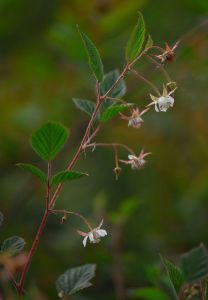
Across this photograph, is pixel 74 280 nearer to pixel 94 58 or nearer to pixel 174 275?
pixel 174 275

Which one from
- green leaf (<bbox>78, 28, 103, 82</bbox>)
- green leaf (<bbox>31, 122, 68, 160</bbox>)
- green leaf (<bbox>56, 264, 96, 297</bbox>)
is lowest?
green leaf (<bbox>56, 264, 96, 297</bbox>)

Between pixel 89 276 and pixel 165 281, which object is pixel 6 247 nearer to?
pixel 89 276

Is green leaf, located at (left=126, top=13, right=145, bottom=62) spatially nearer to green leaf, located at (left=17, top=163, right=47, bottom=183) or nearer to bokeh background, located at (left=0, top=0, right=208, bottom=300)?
green leaf, located at (left=17, top=163, right=47, bottom=183)

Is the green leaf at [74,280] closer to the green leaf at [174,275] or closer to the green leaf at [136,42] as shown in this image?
the green leaf at [174,275]

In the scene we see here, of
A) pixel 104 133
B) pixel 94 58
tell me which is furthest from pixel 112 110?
pixel 104 133

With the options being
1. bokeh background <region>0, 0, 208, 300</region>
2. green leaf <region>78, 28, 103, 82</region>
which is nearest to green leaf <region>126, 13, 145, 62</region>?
green leaf <region>78, 28, 103, 82</region>

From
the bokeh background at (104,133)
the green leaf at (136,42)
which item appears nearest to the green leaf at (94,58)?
the green leaf at (136,42)
